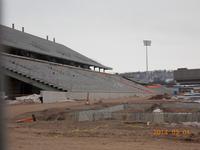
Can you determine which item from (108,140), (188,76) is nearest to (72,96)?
(108,140)

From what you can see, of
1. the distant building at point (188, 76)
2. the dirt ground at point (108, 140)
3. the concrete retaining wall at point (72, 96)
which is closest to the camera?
the dirt ground at point (108, 140)

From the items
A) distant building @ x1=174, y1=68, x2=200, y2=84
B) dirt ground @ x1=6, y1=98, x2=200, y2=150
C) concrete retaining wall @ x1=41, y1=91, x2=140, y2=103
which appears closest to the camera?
dirt ground @ x1=6, y1=98, x2=200, y2=150

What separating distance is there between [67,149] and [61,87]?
3450cm

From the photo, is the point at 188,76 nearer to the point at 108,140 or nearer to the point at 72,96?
the point at 72,96

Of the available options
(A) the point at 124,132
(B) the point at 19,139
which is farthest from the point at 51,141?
(A) the point at 124,132

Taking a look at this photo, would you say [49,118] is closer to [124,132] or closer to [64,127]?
[64,127]

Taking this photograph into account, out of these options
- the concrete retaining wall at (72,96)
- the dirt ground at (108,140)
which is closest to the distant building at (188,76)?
the concrete retaining wall at (72,96)

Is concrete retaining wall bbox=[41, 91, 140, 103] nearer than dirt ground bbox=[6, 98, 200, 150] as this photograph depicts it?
No

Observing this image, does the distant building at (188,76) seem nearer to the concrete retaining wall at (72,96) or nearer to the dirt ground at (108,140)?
the concrete retaining wall at (72,96)

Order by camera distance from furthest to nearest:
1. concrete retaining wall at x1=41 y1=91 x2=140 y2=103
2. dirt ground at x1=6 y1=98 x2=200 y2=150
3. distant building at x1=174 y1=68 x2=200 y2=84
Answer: distant building at x1=174 y1=68 x2=200 y2=84
concrete retaining wall at x1=41 y1=91 x2=140 y2=103
dirt ground at x1=6 y1=98 x2=200 y2=150

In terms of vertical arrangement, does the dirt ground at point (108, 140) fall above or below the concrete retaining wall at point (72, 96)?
below

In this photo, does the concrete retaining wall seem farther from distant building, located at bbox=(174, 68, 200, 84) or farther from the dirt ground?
distant building, located at bbox=(174, 68, 200, 84)

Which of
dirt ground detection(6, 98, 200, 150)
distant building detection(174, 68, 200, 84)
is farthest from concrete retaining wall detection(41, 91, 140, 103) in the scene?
distant building detection(174, 68, 200, 84)

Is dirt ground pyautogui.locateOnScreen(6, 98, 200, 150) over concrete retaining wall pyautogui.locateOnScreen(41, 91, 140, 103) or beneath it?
beneath
